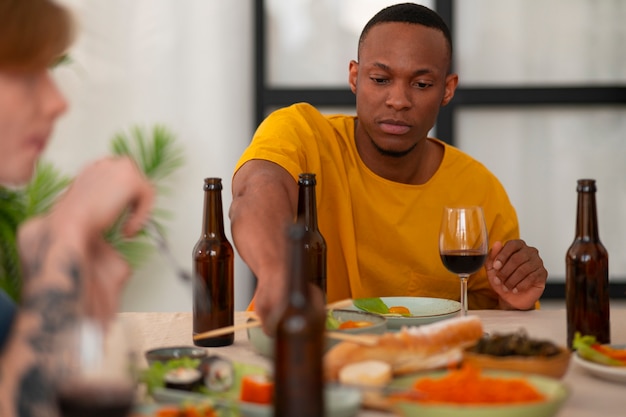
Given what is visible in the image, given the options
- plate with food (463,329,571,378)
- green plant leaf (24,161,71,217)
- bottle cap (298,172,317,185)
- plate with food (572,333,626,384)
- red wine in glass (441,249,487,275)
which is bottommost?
plate with food (572,333,626,384)

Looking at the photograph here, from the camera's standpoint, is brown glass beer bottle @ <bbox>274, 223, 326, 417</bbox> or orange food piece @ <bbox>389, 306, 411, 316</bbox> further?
orange food piece @ <bbox>389, 306, 411, 316</bbox>

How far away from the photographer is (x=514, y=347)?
1.22m

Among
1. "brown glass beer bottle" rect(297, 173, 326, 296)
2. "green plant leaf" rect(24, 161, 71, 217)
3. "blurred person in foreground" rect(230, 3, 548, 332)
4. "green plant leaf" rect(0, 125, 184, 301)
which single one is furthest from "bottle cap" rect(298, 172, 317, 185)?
"green plant leaf" rect(24, 161, 71, 217)

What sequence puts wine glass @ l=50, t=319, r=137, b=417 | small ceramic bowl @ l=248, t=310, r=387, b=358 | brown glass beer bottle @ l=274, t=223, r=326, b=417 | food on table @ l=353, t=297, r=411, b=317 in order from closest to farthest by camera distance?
wine glass @ l=50, t=319, r=137, b=417 → brown glass beer bottle @ l=274, t=223, r=326, b=417 → small ceramic bowl @ l=248, t=310, r=387, b=358 → food on table @ l=353, t=297, r=411, b=317

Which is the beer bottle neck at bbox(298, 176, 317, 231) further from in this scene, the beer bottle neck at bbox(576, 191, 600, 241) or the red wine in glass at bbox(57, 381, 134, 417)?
the red wine in glass at bbox(57, 381, 134, 417)

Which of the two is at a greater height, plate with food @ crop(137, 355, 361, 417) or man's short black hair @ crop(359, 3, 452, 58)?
man's short black hair @ crop(359, 3, 452, 58)

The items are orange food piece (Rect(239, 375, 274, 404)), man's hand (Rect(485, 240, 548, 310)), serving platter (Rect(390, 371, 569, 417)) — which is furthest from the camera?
man's hand (Rect(485, 240, 548, 310))

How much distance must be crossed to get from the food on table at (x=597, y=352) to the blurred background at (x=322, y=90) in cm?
251

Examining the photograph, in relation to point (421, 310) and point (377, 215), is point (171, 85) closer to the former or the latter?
point (377, 215)

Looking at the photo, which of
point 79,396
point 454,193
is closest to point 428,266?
point 454,193

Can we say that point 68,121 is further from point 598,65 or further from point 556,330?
point 556,330

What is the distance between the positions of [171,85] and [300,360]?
3.15 meters

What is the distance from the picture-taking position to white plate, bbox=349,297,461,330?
1.64m

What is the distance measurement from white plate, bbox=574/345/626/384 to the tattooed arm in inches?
29.8
